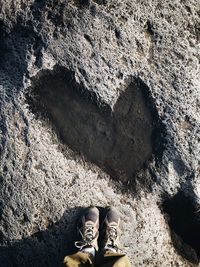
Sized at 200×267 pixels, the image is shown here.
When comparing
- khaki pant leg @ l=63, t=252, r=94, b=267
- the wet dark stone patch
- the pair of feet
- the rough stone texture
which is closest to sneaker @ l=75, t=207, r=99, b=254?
the pair of feet

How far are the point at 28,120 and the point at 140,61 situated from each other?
133 cm

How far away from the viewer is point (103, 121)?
4996 mm

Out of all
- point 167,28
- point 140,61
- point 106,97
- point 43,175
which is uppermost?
point 167,28

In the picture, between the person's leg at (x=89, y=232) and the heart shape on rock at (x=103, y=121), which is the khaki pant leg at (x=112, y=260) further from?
the heart shape on rock at (x=103, y=121)

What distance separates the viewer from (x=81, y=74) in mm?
4938

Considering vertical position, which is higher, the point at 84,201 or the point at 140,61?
the point at 140,61

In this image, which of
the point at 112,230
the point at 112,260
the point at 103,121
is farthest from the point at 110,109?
the point at 112,260

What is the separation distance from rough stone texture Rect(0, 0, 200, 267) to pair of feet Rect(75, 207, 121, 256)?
0.11 m

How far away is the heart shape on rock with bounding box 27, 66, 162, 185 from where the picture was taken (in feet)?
16.3

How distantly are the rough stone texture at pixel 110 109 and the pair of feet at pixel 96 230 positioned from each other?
4.4 inches

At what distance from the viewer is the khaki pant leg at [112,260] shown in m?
4.24

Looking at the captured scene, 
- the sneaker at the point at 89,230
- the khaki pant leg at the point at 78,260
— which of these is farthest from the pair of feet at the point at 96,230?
the khaki pant leg at the point at 78,260

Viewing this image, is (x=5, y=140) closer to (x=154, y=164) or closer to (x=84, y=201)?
(x=84, y=201)

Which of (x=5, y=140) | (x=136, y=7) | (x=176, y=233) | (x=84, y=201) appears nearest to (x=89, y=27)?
(x=136, y=7)
